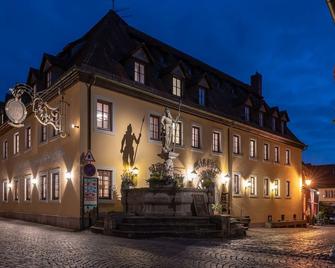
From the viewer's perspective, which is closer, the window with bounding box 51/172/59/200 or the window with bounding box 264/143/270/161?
the window with bounding box 51/172/59/200

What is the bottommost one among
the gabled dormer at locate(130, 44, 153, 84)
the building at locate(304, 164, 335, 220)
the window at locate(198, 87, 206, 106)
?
the building at locate(304, 164, 335, 220)

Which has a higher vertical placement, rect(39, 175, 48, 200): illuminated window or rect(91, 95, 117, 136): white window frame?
rect(91, 95, 117, 136): white window frame

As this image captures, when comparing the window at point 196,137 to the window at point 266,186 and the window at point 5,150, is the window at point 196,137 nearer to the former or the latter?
the window at point 266,186

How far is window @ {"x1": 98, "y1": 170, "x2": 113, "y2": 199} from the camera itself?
867 inches

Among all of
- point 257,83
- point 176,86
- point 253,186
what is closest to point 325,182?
point 257,83

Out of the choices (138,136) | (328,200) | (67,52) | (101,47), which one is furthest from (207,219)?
(328,200)

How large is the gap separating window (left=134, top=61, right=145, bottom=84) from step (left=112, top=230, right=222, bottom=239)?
10.2 m

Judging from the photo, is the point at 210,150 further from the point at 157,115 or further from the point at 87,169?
the point at 87,169

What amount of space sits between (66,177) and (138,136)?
4.44m

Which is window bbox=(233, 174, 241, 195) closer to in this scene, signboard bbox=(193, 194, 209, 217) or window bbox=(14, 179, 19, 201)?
signboard bbox=(193, 194, 209, 217)

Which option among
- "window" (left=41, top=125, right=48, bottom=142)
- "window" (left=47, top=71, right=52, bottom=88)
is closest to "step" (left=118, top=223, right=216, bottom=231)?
"window" (left=41, top=125, right=48, bottom=142)

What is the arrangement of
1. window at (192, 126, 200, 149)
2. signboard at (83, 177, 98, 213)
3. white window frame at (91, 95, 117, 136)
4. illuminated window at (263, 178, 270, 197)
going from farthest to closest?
illuminated window at (263, 178, 270, 197) < window at (192, 126, 200, 149) < white window frame at (91, 95, 117, 136) < signboard at (83, 177, 98, 213)

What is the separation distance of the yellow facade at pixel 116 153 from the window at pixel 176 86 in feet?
3.40

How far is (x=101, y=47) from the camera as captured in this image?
952 inches
